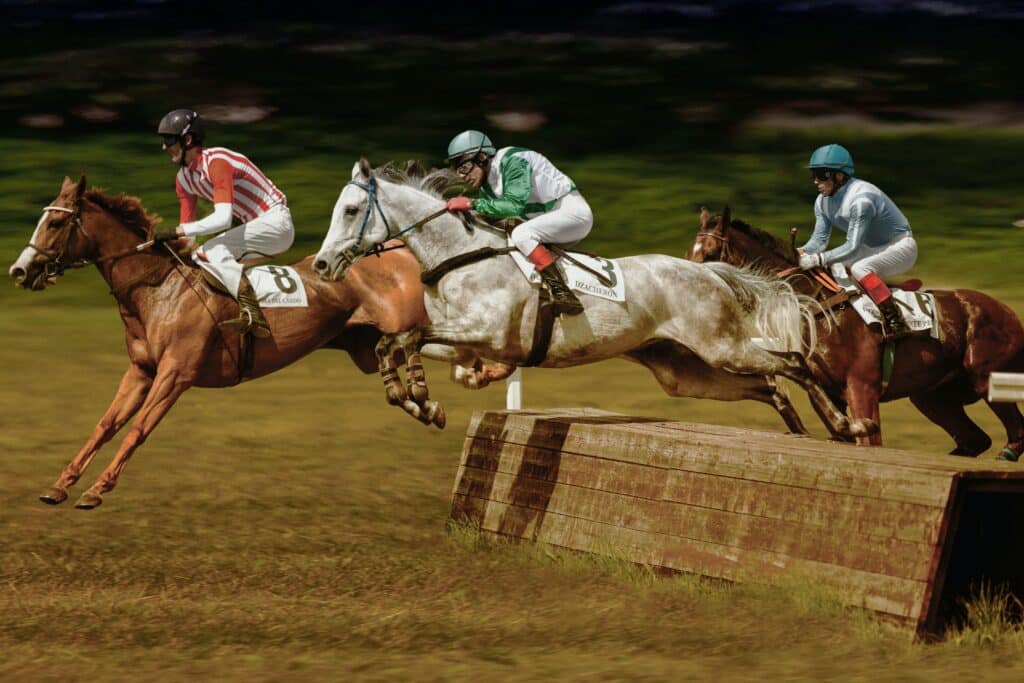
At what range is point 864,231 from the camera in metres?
8.41

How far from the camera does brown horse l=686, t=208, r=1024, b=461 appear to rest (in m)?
8.51

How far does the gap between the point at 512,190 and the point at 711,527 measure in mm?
1834

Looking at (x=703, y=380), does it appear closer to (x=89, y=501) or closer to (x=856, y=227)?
(x=856, y=227)

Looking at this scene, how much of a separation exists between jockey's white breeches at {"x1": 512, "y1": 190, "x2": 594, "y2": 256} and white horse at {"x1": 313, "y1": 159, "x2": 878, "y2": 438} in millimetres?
132

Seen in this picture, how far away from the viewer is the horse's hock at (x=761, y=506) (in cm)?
586

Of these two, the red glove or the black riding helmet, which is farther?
the black riding helmet

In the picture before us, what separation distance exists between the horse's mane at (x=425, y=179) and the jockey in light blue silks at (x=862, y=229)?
6.64 feet

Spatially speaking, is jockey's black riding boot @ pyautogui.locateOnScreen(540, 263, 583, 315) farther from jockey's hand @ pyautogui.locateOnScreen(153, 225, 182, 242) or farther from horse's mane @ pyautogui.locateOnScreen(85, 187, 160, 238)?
horse's mane @ pyautogui.locateOnScreen(85, 187, 160, 238)

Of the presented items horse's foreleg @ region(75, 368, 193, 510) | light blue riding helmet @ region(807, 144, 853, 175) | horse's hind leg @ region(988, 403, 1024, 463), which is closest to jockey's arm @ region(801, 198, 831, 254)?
light blue riding helmet @ region(807, 144, 853, 175)

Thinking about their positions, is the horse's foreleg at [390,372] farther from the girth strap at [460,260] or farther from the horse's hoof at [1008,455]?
the horse's hoof at [1008,455]

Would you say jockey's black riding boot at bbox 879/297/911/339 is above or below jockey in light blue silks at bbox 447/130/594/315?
below

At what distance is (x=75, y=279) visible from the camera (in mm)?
16438

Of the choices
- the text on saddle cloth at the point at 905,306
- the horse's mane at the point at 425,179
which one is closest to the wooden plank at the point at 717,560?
the horse's mane at the point at 425,179

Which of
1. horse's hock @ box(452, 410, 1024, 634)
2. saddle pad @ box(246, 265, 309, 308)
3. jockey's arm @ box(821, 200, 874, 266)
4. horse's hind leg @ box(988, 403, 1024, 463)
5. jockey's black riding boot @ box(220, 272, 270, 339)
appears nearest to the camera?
horse's hock @ box(452, 410, 1024, 634)
